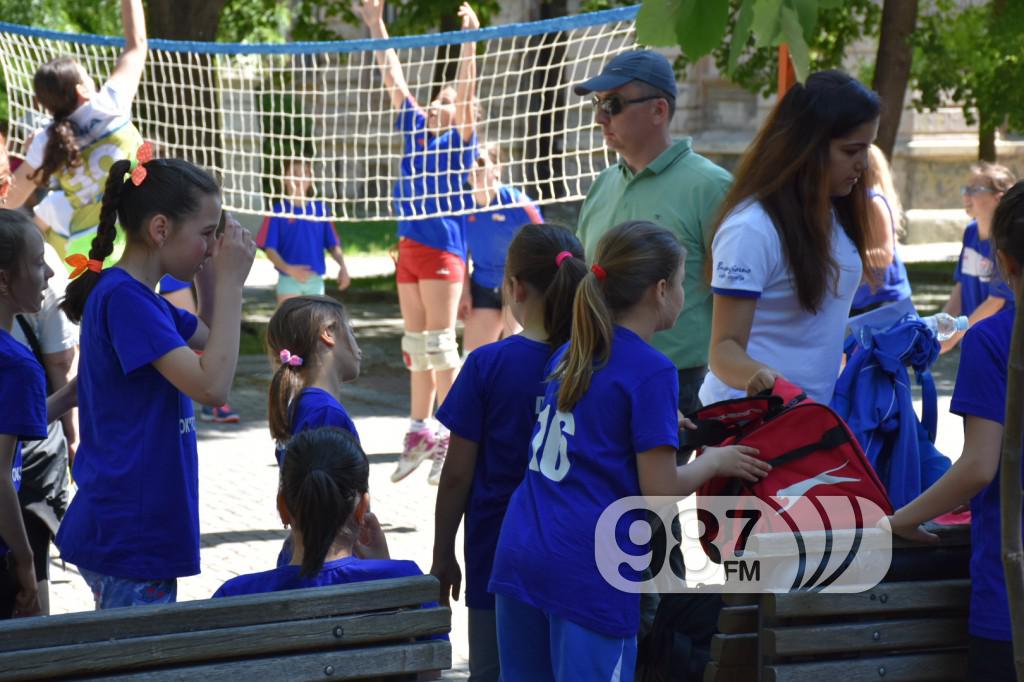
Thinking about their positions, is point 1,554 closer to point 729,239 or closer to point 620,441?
point 620,441

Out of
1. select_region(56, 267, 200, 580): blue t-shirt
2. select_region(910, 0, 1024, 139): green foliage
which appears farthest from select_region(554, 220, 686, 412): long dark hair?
select_region(910, 0, 1024, 139): green foliage

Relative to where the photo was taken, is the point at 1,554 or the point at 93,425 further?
the point at 1,554

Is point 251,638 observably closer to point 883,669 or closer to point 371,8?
point 883,669

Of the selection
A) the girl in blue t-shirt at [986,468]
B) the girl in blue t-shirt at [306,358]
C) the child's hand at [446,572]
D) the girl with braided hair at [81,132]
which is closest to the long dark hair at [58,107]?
the girl with braided hair at [81,132]

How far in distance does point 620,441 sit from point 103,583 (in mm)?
1376

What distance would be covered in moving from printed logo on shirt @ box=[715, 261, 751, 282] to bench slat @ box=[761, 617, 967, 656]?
0.99 meters

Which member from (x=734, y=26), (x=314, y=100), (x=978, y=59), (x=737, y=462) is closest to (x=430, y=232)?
(x=314, y=100)

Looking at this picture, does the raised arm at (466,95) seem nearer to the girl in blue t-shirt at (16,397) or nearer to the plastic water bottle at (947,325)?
the plastic water bottle at (947,325)

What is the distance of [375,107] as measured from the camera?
78.4ft

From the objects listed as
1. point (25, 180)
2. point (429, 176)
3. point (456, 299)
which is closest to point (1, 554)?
point (25, 180)

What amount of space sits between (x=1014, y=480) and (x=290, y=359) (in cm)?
243

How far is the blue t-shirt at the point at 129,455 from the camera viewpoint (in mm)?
3619

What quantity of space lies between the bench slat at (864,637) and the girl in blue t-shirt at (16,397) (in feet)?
6.47

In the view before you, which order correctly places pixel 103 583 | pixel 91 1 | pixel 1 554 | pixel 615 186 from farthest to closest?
pixel 91 1, pixel 615 186, pixel 1 554, pixel 103 583
